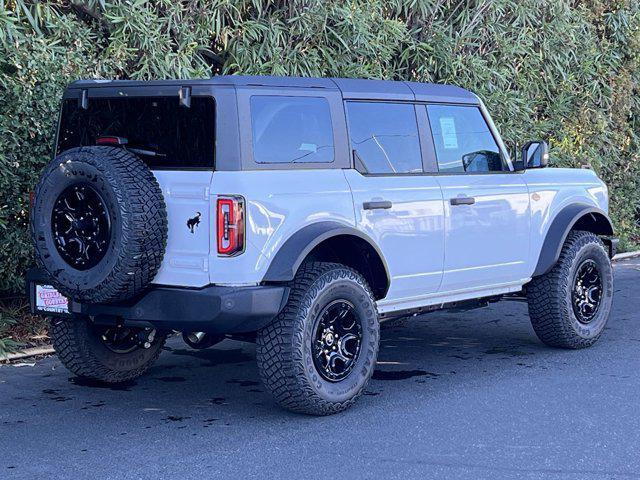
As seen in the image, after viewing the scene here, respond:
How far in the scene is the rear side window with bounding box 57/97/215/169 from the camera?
5898mm

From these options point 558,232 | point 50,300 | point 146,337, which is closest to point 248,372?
point 146,337

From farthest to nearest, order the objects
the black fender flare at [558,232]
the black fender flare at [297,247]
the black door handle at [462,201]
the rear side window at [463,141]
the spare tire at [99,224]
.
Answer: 1. the black fender flare at [558,232]
2. the rear side window at [463,141]
3. the black door handle at [462,201]
4. the black fender flare at [297,247]
5. the spare tire at [99,224]

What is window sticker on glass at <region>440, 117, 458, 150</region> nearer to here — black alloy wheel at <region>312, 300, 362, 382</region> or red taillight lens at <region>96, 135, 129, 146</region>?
black alloy wheel at <region>312, 300, 362, 382</region>

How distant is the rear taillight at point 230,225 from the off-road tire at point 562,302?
2.94 metres

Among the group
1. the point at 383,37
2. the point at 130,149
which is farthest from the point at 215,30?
the point at 130,149

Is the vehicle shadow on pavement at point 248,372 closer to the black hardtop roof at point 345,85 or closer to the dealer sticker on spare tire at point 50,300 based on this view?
the dealer sticker on spare tire at point 50,300

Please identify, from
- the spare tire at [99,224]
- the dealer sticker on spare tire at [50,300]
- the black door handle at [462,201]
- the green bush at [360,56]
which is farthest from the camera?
the green bush at [360,56]

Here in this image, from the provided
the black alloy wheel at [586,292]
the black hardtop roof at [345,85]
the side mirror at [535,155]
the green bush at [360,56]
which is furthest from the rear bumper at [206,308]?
the black alloy wheel at [586,292]

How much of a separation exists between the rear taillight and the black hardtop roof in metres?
0.66

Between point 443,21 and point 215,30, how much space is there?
3.23 meters

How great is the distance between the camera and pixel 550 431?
5801 millimetres

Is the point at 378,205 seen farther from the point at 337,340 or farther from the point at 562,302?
the point at 562,302

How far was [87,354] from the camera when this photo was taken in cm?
679

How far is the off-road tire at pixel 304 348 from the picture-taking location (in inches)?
234
